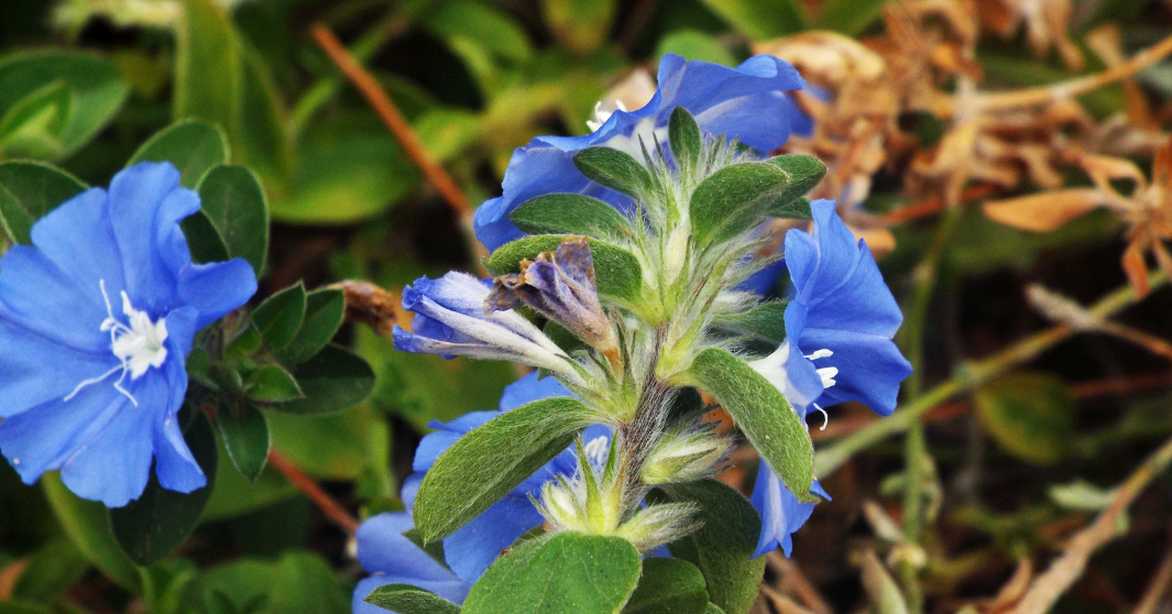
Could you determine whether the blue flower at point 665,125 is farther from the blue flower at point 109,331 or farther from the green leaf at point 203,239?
the green leaf at point 203,239

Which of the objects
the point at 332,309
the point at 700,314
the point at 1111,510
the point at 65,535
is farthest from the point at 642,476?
the point at 65,535

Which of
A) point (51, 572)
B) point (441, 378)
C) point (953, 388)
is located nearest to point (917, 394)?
point (953, 388)

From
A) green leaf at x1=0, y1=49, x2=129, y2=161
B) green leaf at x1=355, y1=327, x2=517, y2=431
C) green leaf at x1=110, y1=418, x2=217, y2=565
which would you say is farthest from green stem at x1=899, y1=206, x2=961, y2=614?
green leaf at x1=0, y1=49, x2=129, y2=161

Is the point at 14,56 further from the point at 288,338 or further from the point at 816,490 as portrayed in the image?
the point at 816,490

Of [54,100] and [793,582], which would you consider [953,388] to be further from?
[54,100]

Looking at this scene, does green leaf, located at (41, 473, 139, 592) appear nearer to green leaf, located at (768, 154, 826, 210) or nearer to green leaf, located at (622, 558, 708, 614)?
green leaf, located at (622, 558, 708, 614)
